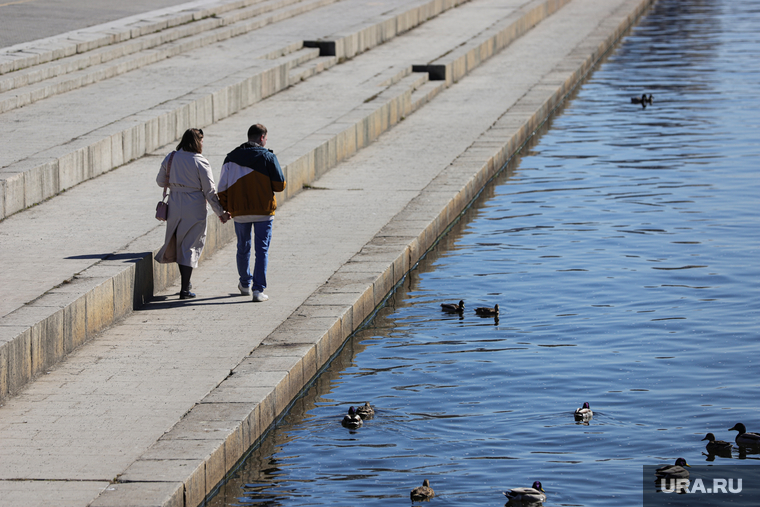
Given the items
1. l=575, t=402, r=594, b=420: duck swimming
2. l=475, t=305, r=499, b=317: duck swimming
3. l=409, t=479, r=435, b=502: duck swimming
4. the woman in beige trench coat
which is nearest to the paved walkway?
the woman in beige trench coat

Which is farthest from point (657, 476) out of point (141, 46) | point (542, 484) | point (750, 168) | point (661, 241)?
point (141, 46)

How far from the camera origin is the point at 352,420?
8836 millimetres

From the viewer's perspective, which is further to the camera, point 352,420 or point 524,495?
point 352,420

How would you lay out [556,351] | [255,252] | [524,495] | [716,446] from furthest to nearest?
[255,252], [556,351], [716,446], [524,495]

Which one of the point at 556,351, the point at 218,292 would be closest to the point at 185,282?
the point at 218,292

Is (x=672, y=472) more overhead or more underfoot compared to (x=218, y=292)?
more underfoot

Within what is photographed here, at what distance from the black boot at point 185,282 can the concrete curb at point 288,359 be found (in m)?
1.10

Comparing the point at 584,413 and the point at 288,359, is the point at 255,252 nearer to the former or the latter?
the point at 288,359

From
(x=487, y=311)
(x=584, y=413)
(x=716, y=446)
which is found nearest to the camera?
(x=716, y=446)

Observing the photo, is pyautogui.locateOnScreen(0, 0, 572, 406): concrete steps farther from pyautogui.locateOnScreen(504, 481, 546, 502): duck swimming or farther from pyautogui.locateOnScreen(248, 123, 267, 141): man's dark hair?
pyautogui.locateOnScreen(504, 481, 546, 502): duck swimming

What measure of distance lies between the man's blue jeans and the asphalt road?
Result: 1055 centimetres

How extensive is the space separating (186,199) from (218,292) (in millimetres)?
976

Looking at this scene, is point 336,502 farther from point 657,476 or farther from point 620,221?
point 620,221

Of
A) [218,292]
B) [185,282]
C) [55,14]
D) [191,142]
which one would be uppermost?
[55,14]
